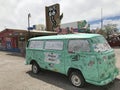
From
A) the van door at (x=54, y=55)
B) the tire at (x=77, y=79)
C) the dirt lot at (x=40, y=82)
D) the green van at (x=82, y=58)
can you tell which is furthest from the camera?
the van door at (x=54, y=55)

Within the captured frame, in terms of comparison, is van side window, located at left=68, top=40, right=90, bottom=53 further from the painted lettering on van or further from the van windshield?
the painted lettering on van

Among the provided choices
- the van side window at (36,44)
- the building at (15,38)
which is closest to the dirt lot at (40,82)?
the van side window at (36,44)

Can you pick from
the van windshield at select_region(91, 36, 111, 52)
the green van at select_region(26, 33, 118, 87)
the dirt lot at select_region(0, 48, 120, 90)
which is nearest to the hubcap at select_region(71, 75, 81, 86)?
the green van at select_region(26, 33, 118, 87)

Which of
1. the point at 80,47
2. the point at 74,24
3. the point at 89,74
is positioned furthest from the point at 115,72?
the point at 74,24

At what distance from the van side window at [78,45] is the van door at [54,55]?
533 mm

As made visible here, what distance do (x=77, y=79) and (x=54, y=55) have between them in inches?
63.8

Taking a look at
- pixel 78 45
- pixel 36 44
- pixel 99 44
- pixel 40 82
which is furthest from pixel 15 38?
pixel 99 44

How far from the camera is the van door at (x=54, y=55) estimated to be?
25.1 feet

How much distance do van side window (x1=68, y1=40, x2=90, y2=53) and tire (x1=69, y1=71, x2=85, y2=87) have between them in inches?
38.9

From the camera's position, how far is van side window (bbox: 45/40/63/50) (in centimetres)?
771

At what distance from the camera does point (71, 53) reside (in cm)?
713

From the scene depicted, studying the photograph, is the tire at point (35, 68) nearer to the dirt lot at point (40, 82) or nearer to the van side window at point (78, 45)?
the dirt lot at point (40, 82)

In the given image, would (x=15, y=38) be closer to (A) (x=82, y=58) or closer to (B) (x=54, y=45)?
(B) (x=54, y=45)

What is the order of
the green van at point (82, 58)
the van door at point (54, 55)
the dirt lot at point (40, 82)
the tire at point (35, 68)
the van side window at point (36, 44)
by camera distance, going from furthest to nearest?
the tire at point (35, 68) → the van side window at point (36, 44) → the van door at point (54, 55) → the dirt lot at point (40, 82) → the green van at point (82, 58)
